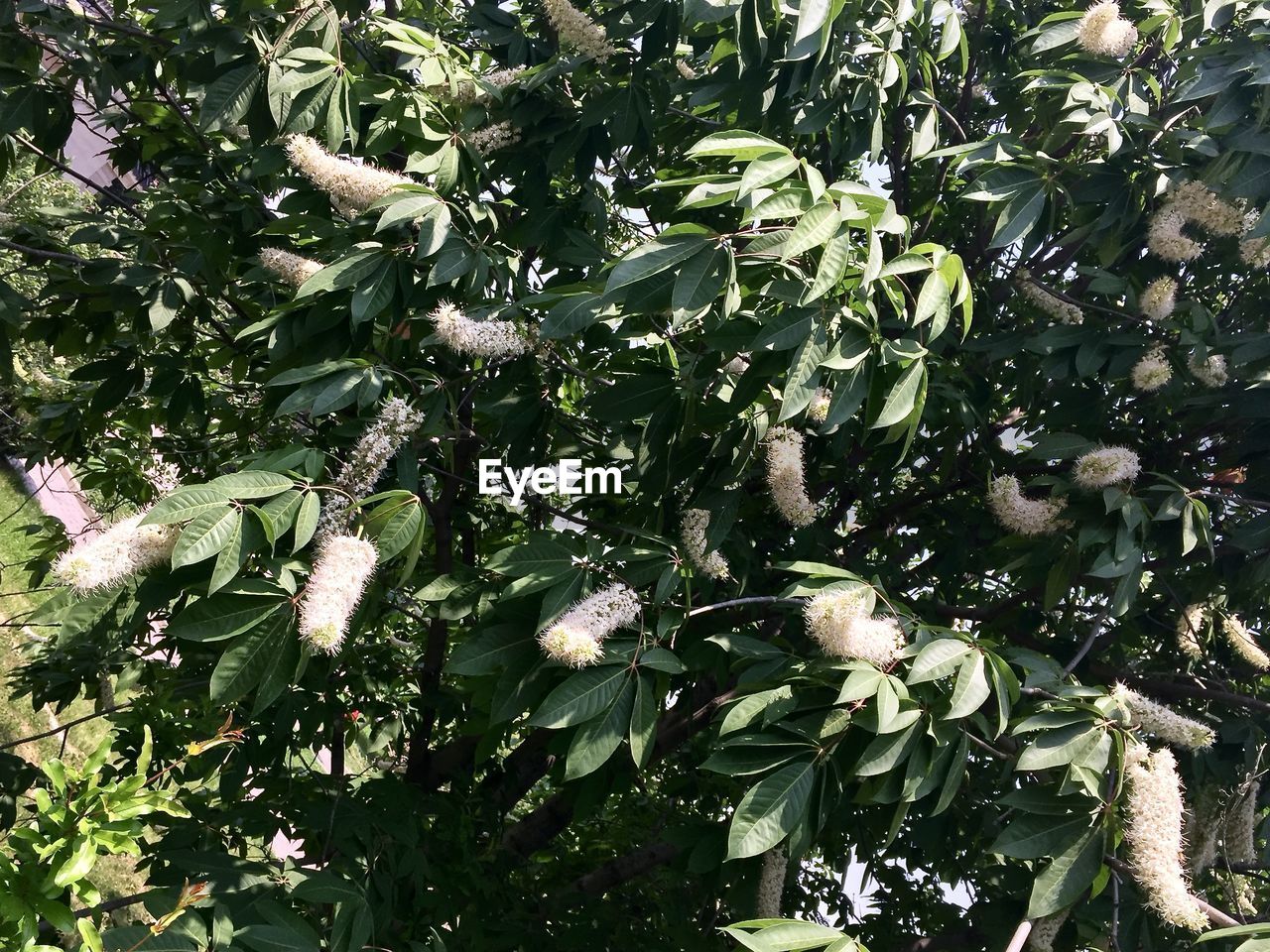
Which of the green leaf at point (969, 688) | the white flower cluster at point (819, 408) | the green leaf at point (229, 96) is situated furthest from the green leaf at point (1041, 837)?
the green leaf at point (229, 96)

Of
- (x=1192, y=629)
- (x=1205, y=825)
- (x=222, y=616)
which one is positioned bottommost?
(x=1205, y=825)

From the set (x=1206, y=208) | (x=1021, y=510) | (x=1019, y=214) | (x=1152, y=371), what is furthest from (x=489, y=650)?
(x=1206, y=208)

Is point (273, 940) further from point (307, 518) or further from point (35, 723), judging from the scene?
point (35, 723)

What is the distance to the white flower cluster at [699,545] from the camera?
77.2 inches

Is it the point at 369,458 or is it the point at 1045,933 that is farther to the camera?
the point at 1045,933

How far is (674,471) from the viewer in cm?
211

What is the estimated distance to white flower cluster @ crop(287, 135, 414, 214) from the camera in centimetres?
211

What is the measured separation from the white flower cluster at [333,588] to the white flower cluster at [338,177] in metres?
0.83

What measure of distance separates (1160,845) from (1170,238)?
1.52 m

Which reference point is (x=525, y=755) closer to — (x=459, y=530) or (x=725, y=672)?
(x=459, y=530)

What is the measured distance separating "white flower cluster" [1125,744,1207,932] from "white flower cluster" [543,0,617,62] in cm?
200

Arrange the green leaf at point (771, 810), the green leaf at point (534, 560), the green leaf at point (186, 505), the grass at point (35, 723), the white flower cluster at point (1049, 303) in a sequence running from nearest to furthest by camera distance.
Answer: the green leaf at point (186, 505) < the green leaf at point (771, 810) < the green leaf at point (534, 560) < the white flower cluster at point (1049, 303) < the grass at point (35, 723)

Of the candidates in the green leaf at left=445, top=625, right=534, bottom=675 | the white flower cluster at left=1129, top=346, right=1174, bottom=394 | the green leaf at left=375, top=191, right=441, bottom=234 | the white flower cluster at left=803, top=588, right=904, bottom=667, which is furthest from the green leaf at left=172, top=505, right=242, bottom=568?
the white flower cluster at left=1129, top=346, right=1174, bottom=394

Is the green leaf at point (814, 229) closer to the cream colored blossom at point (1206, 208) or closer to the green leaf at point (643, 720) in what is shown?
the green leaf at point (643, 720)
